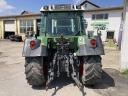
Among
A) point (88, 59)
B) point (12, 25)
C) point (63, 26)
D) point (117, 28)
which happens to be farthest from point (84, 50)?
point (12, 25)

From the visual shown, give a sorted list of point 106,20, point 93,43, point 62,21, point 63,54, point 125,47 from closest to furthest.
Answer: point 93,43, point 63,54, point 62,21, point 125,47, point 106,20

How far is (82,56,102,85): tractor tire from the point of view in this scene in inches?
268

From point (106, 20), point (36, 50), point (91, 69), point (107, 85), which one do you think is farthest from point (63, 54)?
point (106, 20)

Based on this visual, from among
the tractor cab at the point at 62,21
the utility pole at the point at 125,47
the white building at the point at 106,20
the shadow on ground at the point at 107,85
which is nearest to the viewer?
Answer: the shadow on ground at the point at 107,85

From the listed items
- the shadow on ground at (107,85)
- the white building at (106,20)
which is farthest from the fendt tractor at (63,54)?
the white building at (106,20)

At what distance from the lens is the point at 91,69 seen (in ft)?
22.3

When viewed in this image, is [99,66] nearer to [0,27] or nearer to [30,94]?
[30,94]

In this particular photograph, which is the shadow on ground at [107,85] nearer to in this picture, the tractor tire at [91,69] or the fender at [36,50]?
the tractor tire at [91,69]

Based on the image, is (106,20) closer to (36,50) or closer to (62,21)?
(62,21)

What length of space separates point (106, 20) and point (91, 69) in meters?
21.7

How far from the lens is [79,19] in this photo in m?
8.20

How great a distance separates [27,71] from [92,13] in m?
23.1

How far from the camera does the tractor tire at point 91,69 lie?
681 cm

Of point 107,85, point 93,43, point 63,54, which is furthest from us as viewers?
point 107,85
